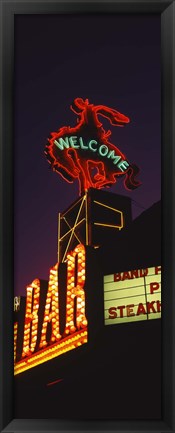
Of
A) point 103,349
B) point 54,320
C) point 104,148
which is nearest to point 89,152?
point 104,148

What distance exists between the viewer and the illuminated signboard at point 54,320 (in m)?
3.40

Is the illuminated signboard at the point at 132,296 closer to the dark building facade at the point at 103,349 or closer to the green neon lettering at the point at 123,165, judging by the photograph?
the dark building facade at the point at 103,349

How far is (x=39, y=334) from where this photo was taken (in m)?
3.46

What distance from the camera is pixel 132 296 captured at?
11.2ft

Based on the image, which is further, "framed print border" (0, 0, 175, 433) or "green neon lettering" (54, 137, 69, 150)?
"green neon lettering" (54, 137, 69, 150)

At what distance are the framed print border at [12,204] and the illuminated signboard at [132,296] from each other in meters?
0.07

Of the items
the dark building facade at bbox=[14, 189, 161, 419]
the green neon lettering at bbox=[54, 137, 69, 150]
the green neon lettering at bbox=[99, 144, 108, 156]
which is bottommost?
the dark building facade at bbox=[14, 189, 161, 419]

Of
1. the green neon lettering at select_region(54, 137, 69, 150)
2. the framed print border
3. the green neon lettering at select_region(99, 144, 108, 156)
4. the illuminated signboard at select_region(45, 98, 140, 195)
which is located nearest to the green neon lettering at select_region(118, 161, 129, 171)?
the illuminated signboard at select_region(45, 98, 140, 195)

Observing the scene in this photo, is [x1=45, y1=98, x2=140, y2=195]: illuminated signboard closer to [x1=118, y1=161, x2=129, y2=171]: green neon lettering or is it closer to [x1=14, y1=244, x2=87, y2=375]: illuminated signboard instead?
[x1=118, y1=161, x2=129, y2=171]: green neon lettering

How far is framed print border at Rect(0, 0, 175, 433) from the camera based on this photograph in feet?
11.0

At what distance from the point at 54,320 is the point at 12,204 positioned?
33.9 inches

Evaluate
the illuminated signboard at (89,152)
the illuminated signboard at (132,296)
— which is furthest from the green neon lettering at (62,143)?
the illuminated signboard at (132,296)

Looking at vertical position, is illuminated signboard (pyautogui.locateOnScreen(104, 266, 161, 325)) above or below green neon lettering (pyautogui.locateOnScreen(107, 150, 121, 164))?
below

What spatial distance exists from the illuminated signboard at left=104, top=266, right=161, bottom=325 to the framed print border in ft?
0.23
